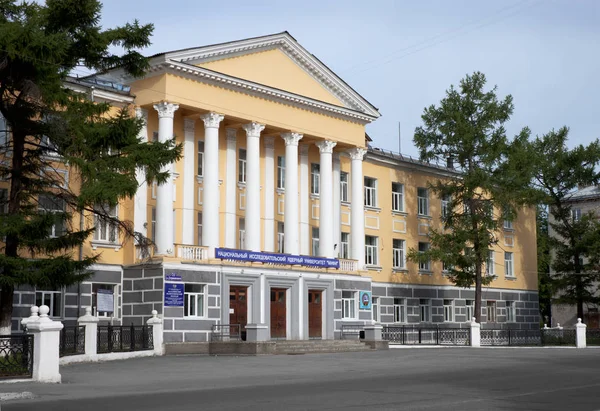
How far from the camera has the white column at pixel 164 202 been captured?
115 feet

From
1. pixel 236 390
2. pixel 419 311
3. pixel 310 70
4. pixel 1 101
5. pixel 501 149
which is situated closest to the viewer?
pixel 236 390

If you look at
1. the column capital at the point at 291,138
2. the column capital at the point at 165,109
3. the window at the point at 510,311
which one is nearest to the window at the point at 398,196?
the column capital at the point at 291,138

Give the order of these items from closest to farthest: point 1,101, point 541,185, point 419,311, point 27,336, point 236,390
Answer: point 236,390, point 27,336, point 1,101, point 419,311, point 541,185

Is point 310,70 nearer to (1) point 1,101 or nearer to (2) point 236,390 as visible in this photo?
(1) point 1,101

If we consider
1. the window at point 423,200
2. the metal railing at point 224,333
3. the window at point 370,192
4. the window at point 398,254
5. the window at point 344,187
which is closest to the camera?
the metal railing at point 224,333

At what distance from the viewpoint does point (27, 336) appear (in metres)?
19.5

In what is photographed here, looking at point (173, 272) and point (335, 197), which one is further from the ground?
point (335, 197)

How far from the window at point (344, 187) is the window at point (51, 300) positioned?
1763 cm

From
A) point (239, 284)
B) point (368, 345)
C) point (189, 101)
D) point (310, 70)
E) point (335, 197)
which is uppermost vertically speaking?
point (310, 70)

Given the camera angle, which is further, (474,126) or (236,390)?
(474,126)

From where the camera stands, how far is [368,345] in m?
38.6

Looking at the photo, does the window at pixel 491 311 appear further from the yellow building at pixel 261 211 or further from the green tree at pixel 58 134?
the green tree at pixel 58 134

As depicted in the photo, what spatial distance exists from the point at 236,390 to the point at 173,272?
18360 mm

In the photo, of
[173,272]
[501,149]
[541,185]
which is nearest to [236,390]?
[173,272]
